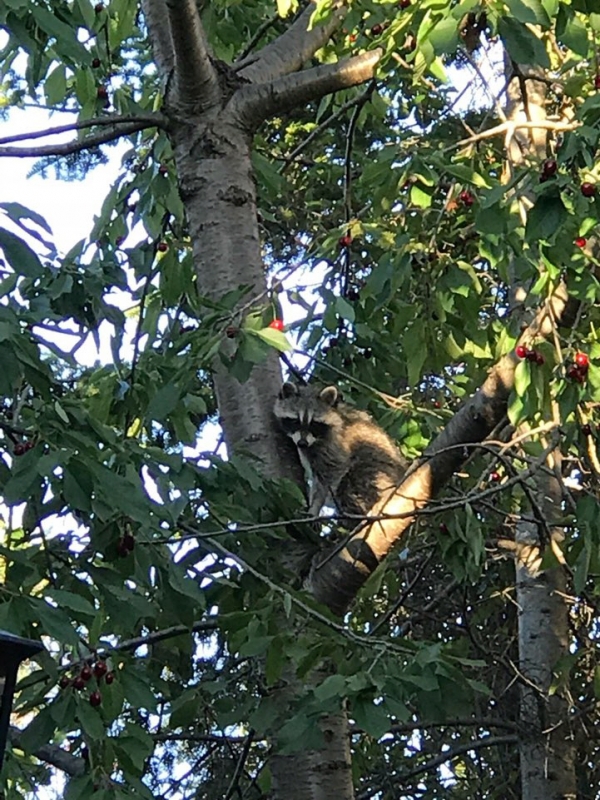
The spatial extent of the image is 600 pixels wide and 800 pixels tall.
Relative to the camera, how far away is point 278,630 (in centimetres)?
275

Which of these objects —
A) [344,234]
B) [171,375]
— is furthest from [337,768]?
[344,234]

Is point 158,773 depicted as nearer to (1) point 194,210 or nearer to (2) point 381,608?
(2) point 381,608

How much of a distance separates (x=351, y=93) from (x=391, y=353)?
159 centimetres

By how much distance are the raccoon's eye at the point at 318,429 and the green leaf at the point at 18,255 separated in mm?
2472

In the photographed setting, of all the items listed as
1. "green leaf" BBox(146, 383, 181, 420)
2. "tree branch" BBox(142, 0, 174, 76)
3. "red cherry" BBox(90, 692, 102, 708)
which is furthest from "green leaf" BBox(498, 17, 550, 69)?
"tree branch" BBox(142, 0, 174, 76)

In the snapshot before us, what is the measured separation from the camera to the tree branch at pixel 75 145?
10.5 feet

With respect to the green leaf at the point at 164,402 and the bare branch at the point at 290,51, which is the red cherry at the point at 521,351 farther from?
the bare branch at the point at 290,51

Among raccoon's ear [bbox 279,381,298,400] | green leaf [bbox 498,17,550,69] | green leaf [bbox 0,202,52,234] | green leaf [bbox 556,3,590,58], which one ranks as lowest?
green leaf [bbox 0,202,52,234]

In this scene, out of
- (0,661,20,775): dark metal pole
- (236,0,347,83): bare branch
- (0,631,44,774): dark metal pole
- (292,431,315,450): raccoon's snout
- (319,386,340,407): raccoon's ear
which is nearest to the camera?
(0,631,44,774): dark metal pole

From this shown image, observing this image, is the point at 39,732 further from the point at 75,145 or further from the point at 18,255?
the point at 75,145

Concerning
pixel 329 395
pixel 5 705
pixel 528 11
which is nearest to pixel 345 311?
pixel 528 11

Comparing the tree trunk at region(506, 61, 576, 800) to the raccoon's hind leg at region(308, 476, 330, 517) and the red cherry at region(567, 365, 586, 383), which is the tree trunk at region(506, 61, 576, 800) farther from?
the red cherry at region(567, 365, 586, 383)

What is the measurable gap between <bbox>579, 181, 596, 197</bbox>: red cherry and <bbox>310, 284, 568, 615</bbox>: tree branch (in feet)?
1.57

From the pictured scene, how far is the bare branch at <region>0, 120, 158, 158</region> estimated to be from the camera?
3.19m
